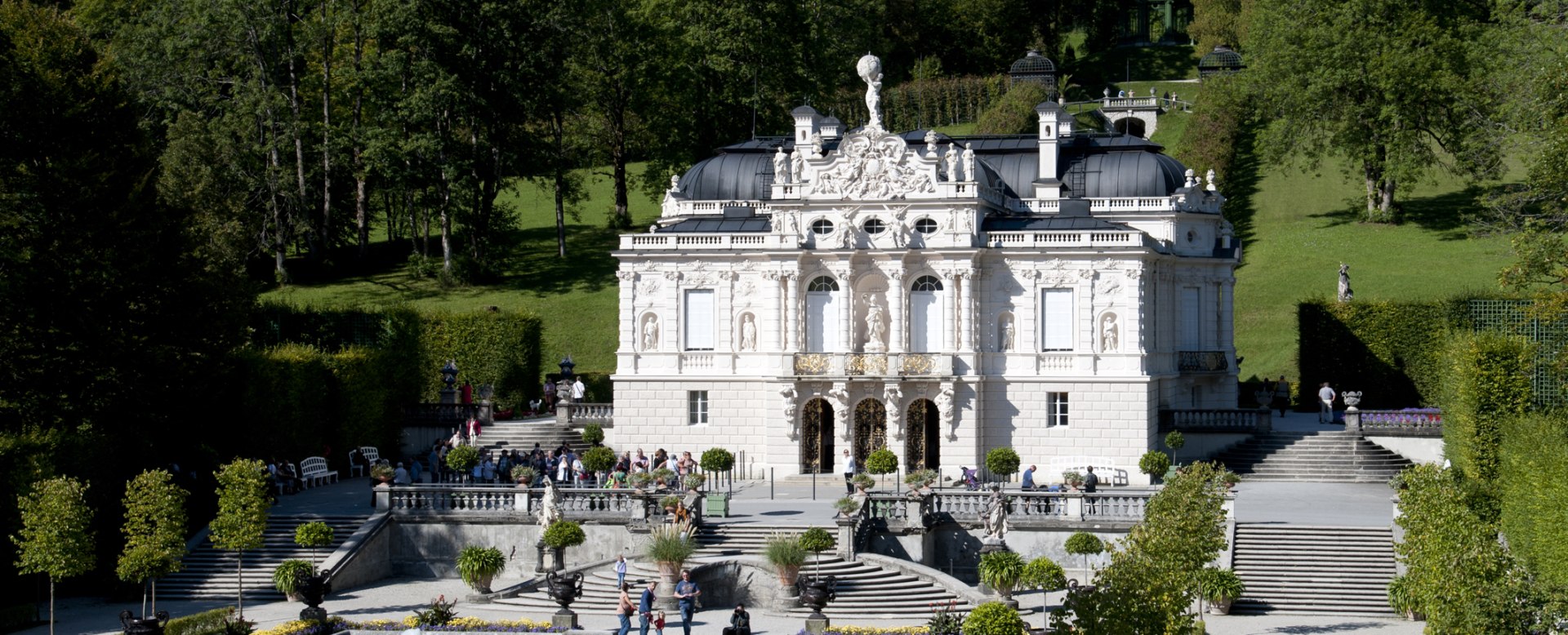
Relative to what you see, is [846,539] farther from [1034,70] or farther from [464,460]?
[1034,70]

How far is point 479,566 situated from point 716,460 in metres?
10.8

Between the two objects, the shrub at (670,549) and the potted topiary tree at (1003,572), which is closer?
the potted topiary tree at (1003,572)

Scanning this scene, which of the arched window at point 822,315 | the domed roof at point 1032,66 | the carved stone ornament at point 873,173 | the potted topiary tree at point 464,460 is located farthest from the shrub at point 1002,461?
the domed roof at point 1032,66

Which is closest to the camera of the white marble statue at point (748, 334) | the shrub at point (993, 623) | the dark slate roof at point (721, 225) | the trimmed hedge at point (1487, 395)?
the shrub at point (993, 623)

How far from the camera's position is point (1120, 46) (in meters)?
132

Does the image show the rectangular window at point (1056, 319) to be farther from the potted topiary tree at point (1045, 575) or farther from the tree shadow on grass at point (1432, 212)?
the tree shadow on grass at point (1432, 212)

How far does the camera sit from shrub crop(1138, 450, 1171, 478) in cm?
5006

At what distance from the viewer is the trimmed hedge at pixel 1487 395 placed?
151ft

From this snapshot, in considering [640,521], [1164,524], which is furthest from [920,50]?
[1164,524]

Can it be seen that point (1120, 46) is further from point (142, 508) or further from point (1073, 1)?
point (142, 508)

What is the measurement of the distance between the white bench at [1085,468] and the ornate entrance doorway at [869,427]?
453 cm

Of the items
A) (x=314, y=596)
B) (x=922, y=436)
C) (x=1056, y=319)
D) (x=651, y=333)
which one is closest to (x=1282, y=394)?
(x=1056, y=319)

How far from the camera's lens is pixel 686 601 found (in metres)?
37.5

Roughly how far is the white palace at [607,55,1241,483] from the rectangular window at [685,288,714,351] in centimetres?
6
